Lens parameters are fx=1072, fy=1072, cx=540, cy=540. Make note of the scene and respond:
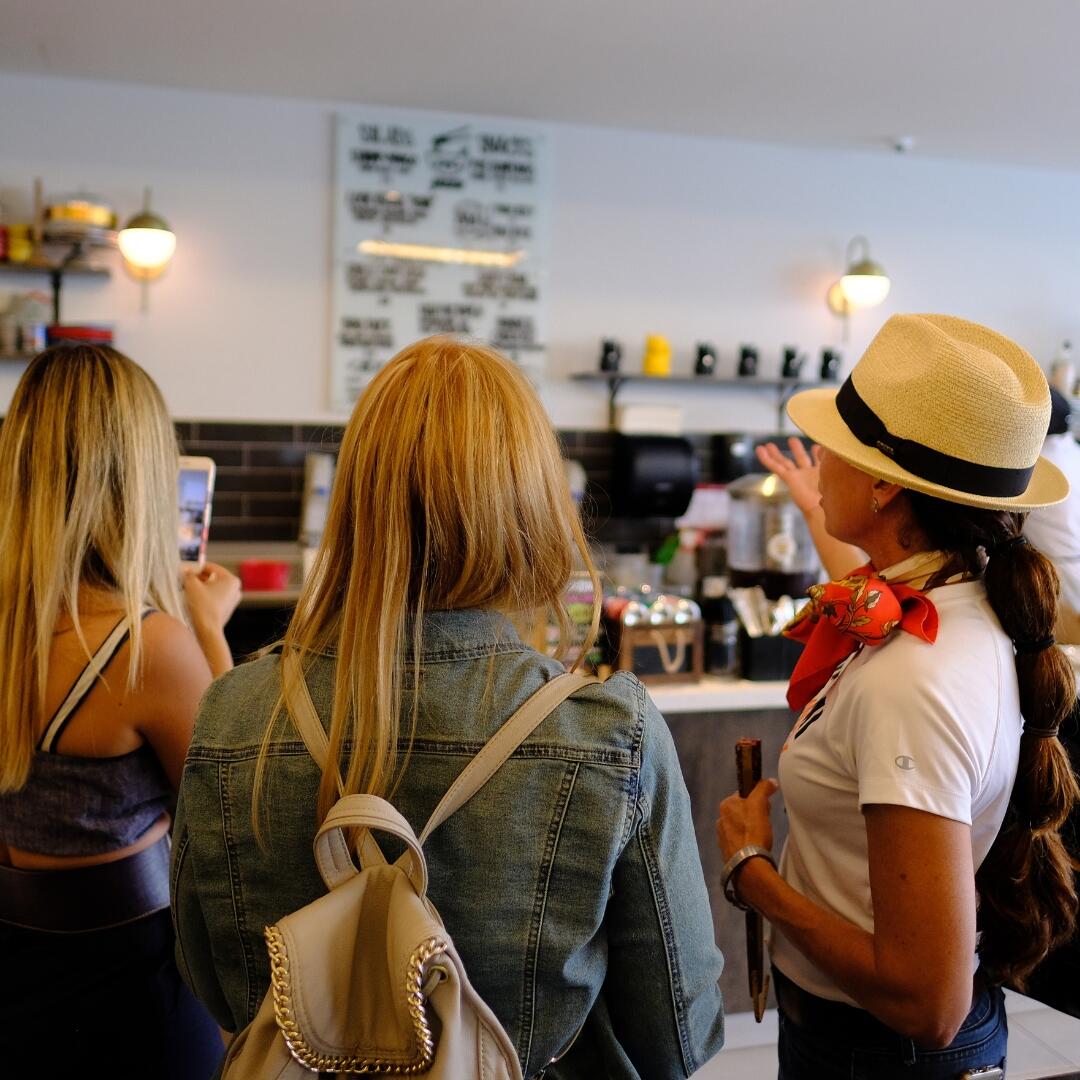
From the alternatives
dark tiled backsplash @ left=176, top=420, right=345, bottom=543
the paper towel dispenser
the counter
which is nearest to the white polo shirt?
the counter

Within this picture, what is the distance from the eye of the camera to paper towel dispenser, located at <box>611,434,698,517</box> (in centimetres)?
461

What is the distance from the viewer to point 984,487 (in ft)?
4.11

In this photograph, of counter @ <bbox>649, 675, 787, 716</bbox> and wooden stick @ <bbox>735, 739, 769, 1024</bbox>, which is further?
counter @ <bbox>649, 675, 787, 716</bbox>

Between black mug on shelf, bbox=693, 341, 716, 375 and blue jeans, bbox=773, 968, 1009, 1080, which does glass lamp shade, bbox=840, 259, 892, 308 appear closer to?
black mug on shelf, bbox=693, 341, 716, 375

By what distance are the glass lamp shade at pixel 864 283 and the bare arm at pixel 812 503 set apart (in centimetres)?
295

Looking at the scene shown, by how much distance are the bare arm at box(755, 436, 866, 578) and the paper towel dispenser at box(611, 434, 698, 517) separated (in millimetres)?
2487

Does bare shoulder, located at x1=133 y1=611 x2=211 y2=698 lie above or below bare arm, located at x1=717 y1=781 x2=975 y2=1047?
above

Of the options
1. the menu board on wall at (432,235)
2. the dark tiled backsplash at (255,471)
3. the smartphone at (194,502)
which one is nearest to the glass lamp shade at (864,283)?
the menu board on wall at (432,235)

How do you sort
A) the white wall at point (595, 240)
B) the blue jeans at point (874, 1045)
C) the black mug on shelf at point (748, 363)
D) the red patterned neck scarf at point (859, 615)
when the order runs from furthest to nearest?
the black mug on shelf at point (748, 363) < the white wall at point (595, 240) < the blue jeans at point (874, 1045) < the red patterned neck scarf at point (859, 615)

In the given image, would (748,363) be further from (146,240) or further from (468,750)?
(468,750)

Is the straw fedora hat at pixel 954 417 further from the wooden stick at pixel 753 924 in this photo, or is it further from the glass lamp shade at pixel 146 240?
the glass lamp shade at pixel 146 240

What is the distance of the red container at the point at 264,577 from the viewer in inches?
163

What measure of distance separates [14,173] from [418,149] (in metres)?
1.59

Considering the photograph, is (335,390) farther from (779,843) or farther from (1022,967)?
(1022,967)
